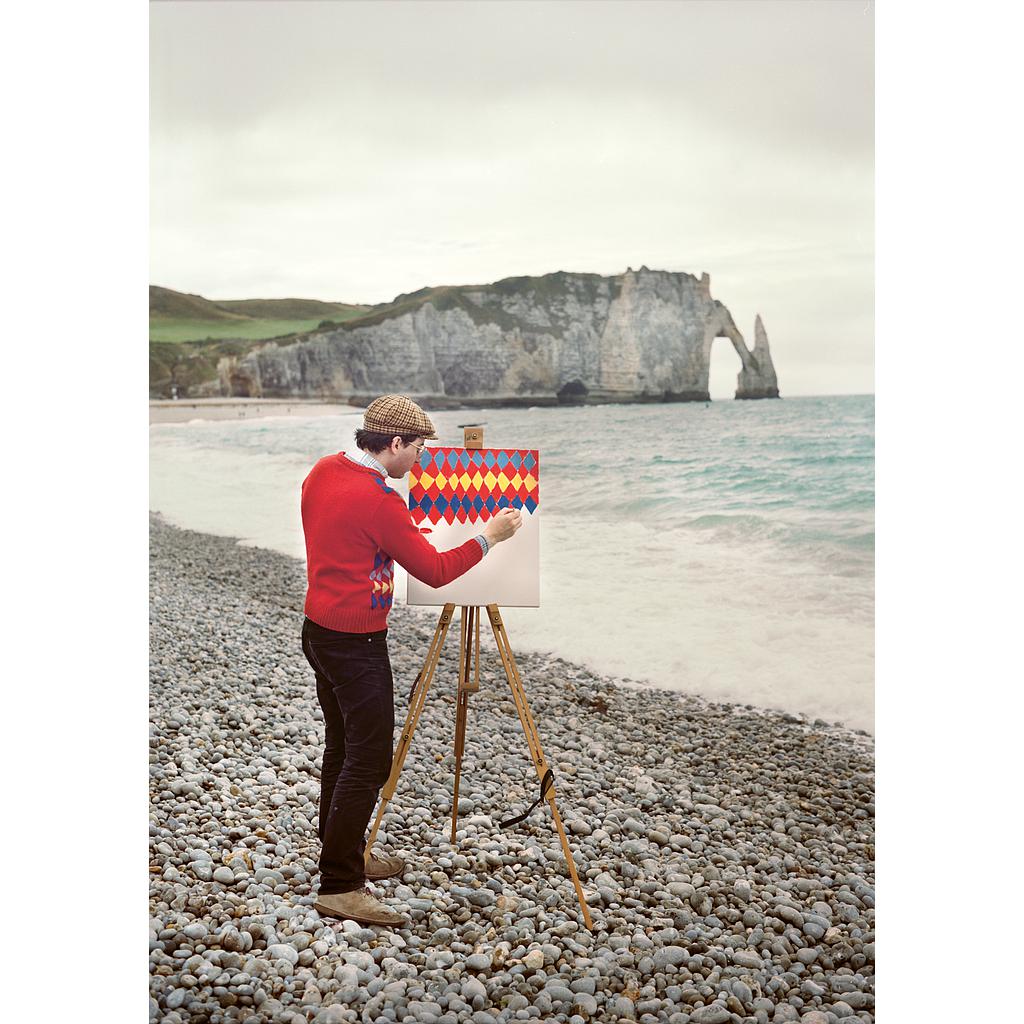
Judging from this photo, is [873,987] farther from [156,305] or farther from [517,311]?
[156,305]

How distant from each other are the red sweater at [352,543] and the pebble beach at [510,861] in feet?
3.08

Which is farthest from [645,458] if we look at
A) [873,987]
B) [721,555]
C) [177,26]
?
[873,987]

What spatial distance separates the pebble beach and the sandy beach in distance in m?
2.46

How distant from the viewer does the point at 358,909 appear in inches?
114

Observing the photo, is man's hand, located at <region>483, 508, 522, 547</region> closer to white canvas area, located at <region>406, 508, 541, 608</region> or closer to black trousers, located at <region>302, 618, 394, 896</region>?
white canvas area, located at <region>406, 508, 541, 608</region>

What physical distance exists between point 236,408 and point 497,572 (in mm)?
5256

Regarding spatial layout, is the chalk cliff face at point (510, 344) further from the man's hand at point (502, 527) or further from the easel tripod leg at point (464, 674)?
the man's hand at point (502, 527)

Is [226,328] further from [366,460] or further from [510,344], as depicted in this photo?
[366,460]

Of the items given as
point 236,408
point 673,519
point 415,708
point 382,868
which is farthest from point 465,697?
point 673,519

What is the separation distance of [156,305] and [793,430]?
4.95 metres

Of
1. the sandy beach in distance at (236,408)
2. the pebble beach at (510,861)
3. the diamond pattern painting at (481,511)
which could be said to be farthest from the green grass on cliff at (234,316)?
the diamond pattern painting at (481,511)

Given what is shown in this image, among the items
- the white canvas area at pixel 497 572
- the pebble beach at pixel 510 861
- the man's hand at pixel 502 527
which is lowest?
the pebble beach at pixel 510 861

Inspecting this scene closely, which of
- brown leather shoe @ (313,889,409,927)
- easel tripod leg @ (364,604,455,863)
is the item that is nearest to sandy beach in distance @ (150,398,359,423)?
easel tripod leg @ (364,604,455,863)

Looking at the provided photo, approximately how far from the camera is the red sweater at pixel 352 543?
2717mm
